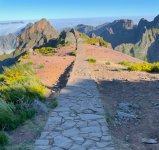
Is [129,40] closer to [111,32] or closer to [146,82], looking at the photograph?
[111,32]

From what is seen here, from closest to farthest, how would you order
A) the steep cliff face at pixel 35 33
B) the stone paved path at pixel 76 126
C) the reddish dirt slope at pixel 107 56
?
the stone paved path at pixel 76 126 → the reddish dirt slope at pixel 107 56 → the steep cliff face at pixel 35 33

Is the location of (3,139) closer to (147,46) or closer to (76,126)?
(76,126)

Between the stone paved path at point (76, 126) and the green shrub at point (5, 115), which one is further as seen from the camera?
the green shrub at point (5, 115)

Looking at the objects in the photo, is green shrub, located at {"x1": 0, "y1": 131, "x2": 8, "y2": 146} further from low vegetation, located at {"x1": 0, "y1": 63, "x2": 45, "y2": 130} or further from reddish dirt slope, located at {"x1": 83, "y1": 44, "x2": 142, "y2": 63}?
reddish dirt slope, located at {"x1": 83, "y1": 44, "x2": 142, "y2": 63}

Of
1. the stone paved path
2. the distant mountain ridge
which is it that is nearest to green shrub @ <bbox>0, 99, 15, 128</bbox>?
the stone paved path

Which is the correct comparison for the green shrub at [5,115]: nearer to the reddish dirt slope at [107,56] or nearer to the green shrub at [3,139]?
the green shrub at [3,139]

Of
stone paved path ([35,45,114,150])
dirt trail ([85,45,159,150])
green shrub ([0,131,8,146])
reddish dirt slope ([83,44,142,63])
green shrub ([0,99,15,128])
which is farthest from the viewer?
reddish dirt slope ([83,44,142,63])

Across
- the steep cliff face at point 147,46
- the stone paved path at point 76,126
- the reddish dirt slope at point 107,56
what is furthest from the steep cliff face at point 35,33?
the stone paved path at point 76,126

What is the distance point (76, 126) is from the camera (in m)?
9.25

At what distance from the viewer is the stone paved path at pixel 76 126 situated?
26.6 ft

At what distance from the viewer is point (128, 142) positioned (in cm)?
896

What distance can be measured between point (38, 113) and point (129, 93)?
14.7 feet

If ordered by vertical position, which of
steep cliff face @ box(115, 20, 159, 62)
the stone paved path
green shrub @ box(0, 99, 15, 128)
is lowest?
steep cliff face @ box(115, 20, 159, 62)

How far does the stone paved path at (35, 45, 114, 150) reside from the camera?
8.11 metres
